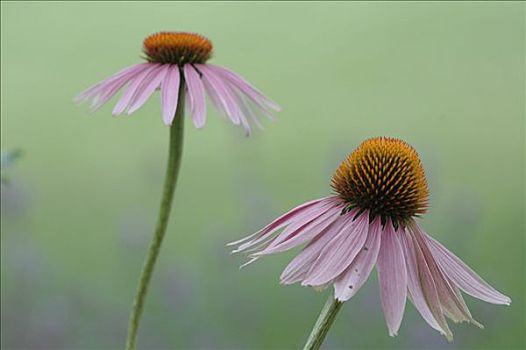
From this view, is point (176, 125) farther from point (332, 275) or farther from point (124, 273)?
point (124, 273)

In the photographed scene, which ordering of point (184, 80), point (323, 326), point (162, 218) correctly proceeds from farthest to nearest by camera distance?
point (184, 80)
point (162, 218)
point (323, 326)

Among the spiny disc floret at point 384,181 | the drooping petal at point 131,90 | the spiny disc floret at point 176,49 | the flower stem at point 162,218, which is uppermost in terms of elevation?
the spiny disc floret at point 176,49

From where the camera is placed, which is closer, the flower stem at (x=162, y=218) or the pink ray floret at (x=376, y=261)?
the pink ray floret at (x=376, y=261)

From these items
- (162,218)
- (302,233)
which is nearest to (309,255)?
(302,233)

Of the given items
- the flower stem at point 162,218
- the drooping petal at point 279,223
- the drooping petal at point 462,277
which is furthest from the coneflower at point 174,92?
the drooping petal at point 462,277

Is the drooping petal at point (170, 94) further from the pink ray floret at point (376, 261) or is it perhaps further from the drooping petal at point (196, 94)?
the pink ray floret at point (376, 261)

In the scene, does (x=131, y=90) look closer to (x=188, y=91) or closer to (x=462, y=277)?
(x=188, y=91)

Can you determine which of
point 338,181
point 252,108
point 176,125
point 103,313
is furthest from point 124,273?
point 338,181

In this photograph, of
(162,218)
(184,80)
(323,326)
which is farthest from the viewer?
(184,80)
